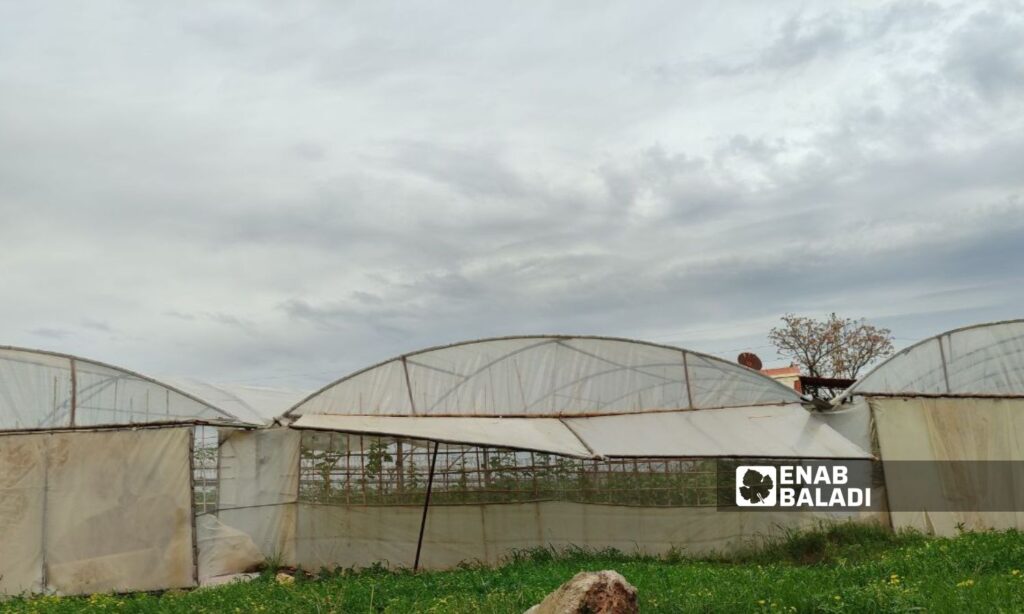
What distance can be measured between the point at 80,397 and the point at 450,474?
492 centimetres

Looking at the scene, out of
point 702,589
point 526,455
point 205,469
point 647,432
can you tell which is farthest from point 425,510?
point 702,589

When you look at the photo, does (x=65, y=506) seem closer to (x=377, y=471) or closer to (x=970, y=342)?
(x=377, y=471)

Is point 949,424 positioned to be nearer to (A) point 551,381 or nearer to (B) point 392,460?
(A) point 551,381

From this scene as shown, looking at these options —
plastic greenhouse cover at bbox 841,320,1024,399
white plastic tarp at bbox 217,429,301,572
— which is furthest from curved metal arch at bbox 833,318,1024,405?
white plastic tarp at bbox 217,429,301,572

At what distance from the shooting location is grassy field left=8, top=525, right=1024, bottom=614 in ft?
20.9

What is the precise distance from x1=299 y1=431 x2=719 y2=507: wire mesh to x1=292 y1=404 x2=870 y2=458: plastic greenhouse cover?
0.44 m

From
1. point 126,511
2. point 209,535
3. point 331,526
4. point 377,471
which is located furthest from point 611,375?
point 126,511

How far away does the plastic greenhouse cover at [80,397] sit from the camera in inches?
452

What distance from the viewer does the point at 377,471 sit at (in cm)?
1238

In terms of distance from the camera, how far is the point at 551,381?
13.2m

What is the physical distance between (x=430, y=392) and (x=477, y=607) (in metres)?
5.99

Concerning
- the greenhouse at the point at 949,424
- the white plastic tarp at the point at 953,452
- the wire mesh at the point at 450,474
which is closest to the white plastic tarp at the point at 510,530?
the wire mesh at the point at 450,474

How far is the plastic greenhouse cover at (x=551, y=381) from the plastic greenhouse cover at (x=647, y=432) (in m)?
0.28

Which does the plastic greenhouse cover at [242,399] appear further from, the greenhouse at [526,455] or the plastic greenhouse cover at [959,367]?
the plastic greenhouse cover at [959,367]
